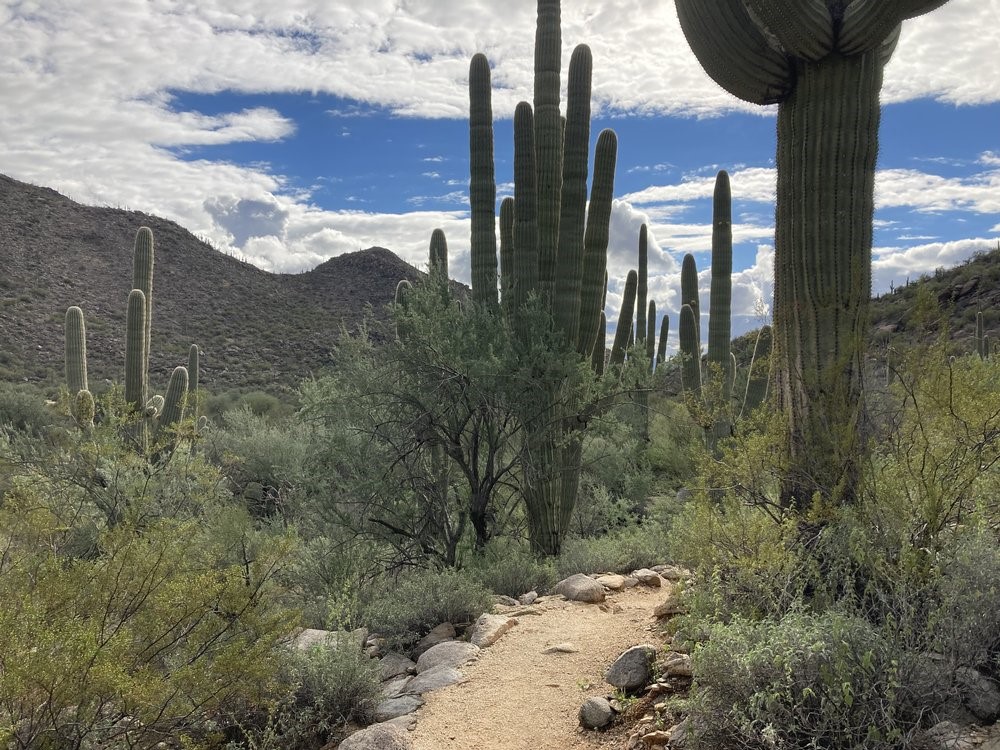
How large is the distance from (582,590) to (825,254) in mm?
4005

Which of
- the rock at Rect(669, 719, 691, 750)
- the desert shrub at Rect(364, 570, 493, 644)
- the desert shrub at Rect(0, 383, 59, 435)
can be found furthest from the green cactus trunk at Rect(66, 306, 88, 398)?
the rock at Rect(669, 719, 691, 750)

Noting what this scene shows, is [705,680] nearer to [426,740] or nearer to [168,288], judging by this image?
[426,740]

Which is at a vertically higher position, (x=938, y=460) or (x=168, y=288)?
(x=168, y=288)

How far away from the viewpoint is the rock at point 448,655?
21.6 ft

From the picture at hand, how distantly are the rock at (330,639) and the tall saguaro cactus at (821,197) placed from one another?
3567mm

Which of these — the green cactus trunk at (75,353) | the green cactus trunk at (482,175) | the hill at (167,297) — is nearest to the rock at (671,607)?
the green cactus trunk at (482,175)

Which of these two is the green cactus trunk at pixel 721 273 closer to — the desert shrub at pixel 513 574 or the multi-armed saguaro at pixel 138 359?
the desert shrub at pixel 513 574

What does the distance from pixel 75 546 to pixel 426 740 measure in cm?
730

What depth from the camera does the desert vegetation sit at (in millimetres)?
4203

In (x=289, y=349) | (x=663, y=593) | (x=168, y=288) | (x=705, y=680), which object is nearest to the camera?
(x=705, y=680)

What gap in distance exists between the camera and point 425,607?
7582 mm

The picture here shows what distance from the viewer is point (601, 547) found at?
1003 centimetres

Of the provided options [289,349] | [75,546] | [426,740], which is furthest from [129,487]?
[289,349]

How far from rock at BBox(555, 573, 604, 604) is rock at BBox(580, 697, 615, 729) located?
2.65 meters
